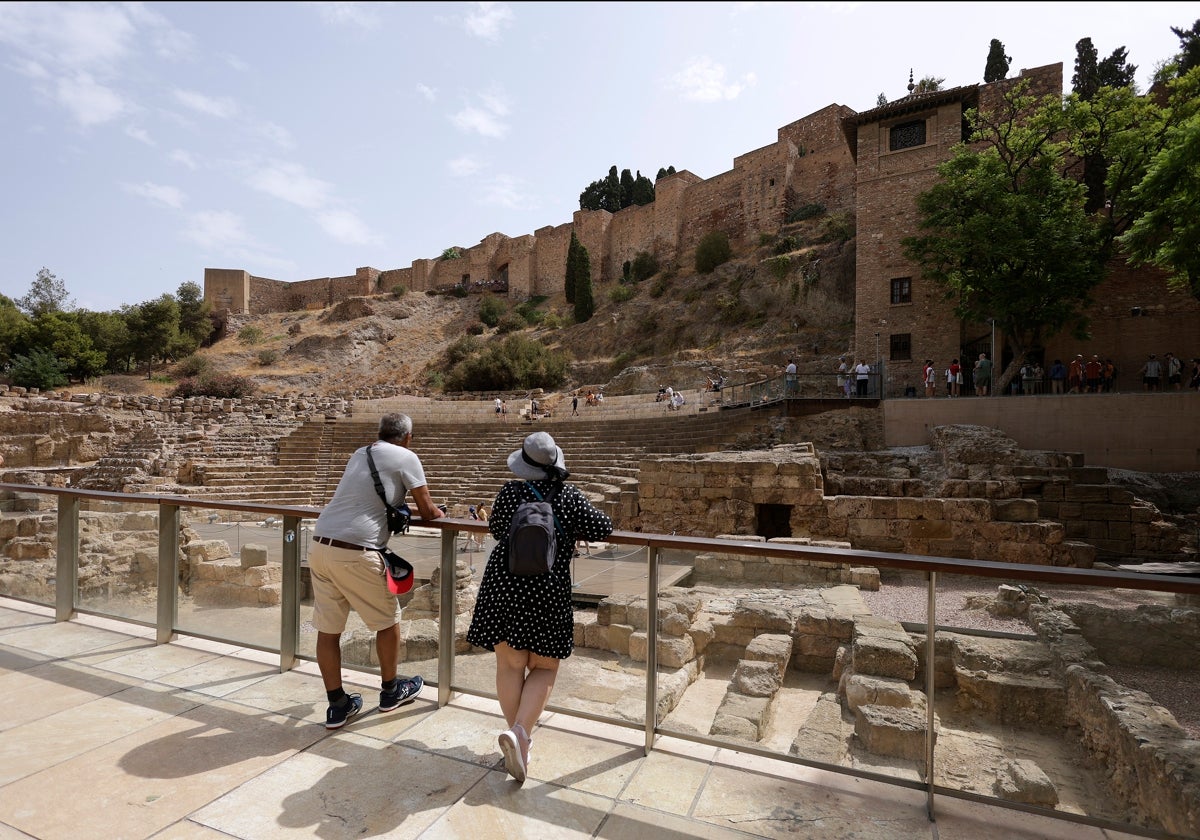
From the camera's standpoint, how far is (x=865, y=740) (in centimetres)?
298

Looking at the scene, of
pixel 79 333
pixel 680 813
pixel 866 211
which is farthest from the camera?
pixel 79 333

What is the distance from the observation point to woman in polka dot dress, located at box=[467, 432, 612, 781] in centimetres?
264

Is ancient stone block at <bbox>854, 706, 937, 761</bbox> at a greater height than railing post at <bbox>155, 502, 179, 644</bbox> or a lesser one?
lesser

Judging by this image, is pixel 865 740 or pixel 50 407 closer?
pixel 865 740

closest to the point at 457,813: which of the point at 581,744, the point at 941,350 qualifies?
the point at 581,744

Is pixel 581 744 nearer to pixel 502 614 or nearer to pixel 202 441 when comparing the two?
pixel 502 614

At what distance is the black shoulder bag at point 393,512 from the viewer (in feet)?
10.0

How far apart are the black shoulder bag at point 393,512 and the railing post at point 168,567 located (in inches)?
81.0

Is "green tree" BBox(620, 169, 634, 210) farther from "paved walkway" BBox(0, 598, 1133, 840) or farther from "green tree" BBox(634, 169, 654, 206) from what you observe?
"paved walkway" BBox(0, 598, 1133, 840)

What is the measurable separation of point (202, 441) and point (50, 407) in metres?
6.68

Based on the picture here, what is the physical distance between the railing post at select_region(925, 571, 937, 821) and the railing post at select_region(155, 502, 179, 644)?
176 inches

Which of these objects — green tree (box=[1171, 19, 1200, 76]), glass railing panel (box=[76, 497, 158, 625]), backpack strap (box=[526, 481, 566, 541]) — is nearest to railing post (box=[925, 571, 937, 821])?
backpack strap (box=[526, 481, 566, 541])

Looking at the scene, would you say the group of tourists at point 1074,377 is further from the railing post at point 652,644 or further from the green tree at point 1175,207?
the railing post at point 652,644

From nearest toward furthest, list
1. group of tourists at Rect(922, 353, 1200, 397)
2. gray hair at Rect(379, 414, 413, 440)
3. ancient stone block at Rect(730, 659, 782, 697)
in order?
gray hair at Rect(379, 414, 413, 440) < ancient stone block at Rect(730, 659, 782, 697) < group of tourists at Rect(922, 353, 1200, 397)
